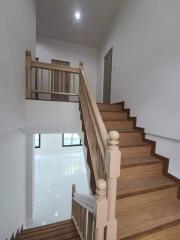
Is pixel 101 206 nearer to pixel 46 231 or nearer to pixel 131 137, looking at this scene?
pixel 131 137

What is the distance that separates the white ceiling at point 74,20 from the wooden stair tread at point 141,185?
4659 mm

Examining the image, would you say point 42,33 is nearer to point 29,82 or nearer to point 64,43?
point 64,43

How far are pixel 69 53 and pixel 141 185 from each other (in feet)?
17.3

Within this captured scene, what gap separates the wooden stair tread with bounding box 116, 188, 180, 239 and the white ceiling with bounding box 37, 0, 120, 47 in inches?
193

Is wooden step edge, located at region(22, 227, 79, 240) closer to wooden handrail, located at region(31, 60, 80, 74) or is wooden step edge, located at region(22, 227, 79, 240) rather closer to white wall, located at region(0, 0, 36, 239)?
white wall, located at region(0, 0, 36, 239)

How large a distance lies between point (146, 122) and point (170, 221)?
1.58 metres

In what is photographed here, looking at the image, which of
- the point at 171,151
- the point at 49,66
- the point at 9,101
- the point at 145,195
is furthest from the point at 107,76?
the point at 145,195

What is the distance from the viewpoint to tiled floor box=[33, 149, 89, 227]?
442 centimetres

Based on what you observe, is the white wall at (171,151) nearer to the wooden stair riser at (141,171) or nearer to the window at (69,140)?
the wooden stair riser at (141,171)

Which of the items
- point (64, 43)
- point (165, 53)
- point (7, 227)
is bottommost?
point (7, 227)

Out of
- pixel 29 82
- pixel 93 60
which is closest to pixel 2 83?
pixel 29 82

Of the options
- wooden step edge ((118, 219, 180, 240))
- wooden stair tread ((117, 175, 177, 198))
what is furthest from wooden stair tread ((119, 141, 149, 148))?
wooden step edge ((118, 219, 180, 240))

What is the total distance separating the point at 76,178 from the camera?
616cm

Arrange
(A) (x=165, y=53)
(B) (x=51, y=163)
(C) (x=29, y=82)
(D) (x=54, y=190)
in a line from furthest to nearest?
(B) (x=51, y=163), (D) (x=54, y=190), (C) (x=29, y=82), (A) (x=165, y=53)
